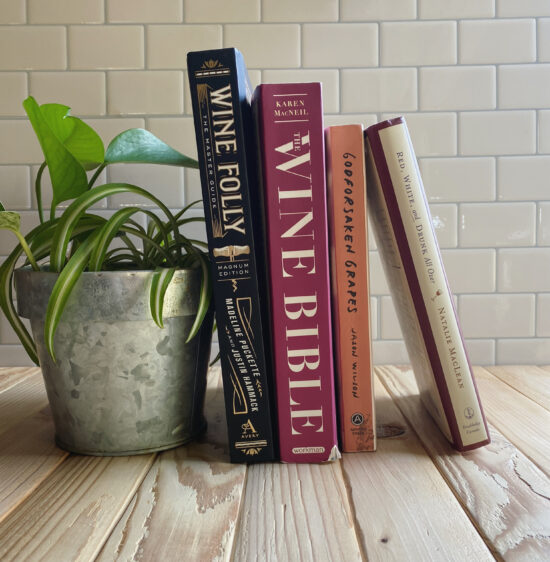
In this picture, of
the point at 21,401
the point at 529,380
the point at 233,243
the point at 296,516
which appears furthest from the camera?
the point at 529,380

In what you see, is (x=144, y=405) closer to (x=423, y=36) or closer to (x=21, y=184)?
(x=21, y=184)

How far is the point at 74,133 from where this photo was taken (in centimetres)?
71

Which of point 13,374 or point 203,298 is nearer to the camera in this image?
point 203,298

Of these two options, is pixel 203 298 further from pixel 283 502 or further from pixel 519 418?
pixel 519 418

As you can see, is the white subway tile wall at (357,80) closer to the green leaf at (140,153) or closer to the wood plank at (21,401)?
the wood plank at (21,401)

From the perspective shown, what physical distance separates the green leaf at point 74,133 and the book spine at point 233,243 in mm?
179

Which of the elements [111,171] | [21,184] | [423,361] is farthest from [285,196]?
[21,184]

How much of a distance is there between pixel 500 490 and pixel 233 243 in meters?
0.35

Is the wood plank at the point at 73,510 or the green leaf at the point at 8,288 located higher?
the green leaf at the point at 8,288

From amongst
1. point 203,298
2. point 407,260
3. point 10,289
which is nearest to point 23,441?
point 10,289

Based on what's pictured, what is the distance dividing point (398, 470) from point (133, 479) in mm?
269

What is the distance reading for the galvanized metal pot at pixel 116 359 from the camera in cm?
60

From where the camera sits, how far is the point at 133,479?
1.89 ft

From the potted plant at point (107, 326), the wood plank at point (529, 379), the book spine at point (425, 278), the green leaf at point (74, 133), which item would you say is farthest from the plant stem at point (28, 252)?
the wood plank at point (529, 379)
